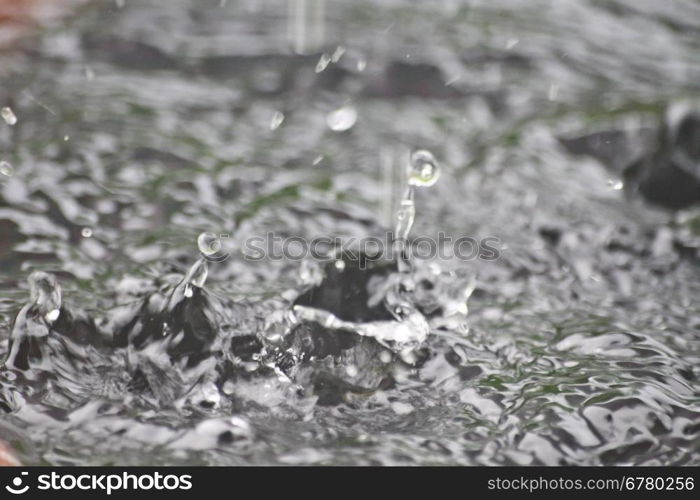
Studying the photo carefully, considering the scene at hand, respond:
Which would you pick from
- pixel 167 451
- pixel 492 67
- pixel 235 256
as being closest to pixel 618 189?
pixel 492 67

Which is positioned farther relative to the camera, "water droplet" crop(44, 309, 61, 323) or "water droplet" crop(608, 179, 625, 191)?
"water droplet" crop(608, 179, 625, 191)

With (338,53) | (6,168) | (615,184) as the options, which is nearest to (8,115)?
(6,168)

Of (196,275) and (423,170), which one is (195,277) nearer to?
(196,275)

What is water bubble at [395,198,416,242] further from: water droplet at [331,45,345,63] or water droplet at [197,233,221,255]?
water droplet at [331,45,345,63]

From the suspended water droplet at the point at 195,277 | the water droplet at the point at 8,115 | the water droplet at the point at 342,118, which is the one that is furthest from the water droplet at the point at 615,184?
the water droplet at the point at 8,115

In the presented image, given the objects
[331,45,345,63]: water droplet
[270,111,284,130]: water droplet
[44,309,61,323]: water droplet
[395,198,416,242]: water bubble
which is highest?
[331,45,345,63]: water droplet

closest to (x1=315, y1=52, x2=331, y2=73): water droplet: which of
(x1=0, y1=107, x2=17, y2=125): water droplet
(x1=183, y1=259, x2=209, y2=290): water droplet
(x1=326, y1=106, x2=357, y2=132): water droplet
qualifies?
(x1=326, y1=106, x2=357, y2=132): water droplet
